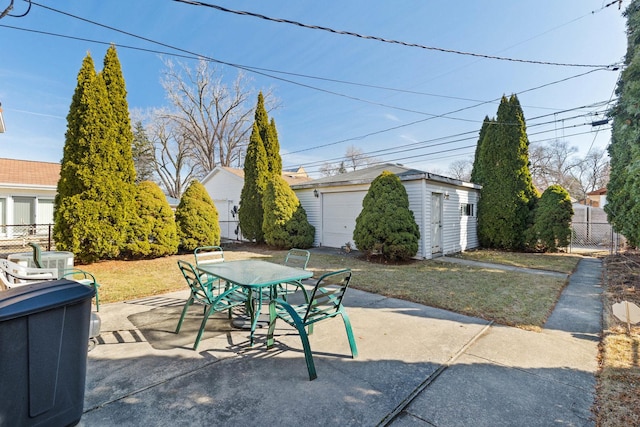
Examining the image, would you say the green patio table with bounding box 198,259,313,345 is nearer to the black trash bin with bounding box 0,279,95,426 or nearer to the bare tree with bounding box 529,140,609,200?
the black trash bin with bounding box 0,279,95,426

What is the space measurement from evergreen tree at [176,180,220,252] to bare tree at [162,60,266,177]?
16443 millimetres

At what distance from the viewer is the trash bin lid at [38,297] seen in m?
1.62

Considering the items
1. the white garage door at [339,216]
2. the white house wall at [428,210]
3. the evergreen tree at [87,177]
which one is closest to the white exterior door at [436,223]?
the white house wall at [428,210]

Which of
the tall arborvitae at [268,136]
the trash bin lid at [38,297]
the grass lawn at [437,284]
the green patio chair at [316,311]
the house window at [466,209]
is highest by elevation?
the tall arborvitae at [268,136]

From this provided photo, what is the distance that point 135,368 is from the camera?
2.74m

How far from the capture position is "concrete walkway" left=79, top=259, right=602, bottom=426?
6.99 ft

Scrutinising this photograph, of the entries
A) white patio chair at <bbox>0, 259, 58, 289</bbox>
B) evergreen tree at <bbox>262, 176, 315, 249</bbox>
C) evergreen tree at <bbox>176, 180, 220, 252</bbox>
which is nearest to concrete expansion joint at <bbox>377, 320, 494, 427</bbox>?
white patio chair at <bbox>0, 259, 58, 289</bbox>

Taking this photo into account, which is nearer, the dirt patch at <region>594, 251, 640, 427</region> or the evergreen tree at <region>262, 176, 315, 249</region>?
the dirt patch at <region>594, 251, 640, 427</region>

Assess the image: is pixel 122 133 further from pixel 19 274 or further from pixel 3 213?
pixel 3 213

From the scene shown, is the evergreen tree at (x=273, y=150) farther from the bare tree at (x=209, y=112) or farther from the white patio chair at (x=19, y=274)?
the bare tree at (x=209, y=112)

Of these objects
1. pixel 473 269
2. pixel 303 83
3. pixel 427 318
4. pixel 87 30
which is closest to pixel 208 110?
pixel 303 83

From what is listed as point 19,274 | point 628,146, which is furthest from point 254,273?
point 628,146

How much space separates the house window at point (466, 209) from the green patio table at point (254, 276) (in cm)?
988

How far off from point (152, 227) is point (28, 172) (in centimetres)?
1289
